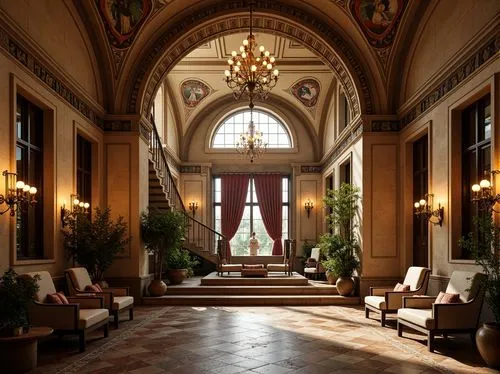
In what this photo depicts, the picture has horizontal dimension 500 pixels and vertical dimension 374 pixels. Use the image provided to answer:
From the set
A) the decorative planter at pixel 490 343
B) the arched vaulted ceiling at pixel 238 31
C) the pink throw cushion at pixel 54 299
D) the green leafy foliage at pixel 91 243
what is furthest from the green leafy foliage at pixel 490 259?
the green leafy foliage at pixel 91 243

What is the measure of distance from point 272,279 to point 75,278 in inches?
225

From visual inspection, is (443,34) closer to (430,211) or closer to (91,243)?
(430,211)

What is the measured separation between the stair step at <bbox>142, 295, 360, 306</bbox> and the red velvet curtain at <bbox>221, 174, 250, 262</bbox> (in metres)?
7.48

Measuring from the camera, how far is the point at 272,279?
13.0m

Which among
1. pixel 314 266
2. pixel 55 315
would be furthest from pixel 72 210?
pixel 314 266

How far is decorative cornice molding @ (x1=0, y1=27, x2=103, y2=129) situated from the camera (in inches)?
274

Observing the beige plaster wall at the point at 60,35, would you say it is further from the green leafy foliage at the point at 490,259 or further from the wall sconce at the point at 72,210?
the green leafy foliage at the point at 490,259

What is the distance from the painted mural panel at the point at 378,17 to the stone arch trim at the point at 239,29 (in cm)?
86

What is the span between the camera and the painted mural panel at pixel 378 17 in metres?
10.3

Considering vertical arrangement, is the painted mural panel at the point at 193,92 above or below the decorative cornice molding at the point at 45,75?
above

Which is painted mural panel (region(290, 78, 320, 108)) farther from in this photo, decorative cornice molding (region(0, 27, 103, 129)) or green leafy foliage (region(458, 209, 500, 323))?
green leafy foliage (region(458, 209, 500, 323))

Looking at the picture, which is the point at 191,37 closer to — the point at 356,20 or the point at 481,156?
the point at 356,20

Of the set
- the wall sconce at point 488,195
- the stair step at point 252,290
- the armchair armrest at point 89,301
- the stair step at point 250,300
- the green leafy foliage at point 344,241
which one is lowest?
the stair step at point 250,300

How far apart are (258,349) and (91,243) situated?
13.0 ft
